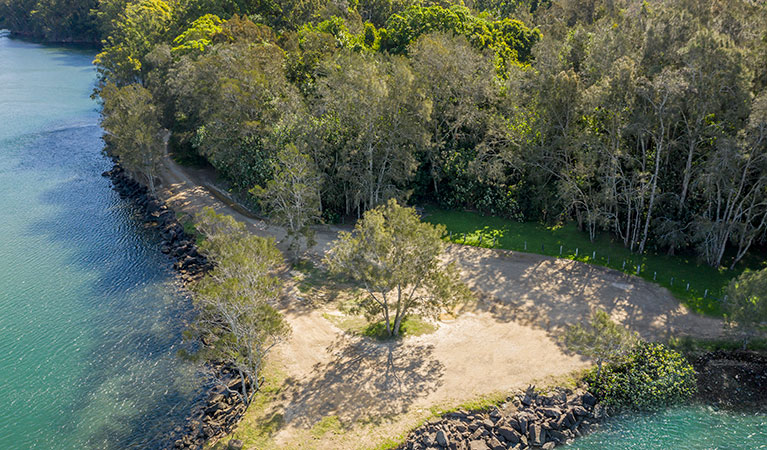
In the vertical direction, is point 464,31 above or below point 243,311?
above

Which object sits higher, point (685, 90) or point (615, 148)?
point (685, 90)

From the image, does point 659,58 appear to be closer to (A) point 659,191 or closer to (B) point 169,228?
(A) point 659,191

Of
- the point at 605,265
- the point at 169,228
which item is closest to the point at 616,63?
the point at 605,265

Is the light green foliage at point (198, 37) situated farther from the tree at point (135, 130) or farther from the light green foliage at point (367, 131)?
the light green foliage at point (367, 131)

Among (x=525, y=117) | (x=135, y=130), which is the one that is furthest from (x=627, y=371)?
(x=135, y=130)

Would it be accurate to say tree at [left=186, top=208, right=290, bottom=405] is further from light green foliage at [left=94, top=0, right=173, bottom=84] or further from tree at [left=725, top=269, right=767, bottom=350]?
light green foliage at [left=94, top=0, right=173, bottom=84]

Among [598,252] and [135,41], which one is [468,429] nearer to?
[598,252]

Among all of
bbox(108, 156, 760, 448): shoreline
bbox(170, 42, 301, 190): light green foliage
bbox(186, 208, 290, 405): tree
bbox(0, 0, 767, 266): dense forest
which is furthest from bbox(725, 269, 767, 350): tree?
bbox(170, 42, 301, 190): light green foliage
